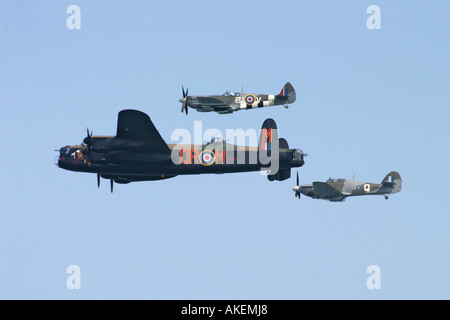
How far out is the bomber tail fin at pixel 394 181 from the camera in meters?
55.4

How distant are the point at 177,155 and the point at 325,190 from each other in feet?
39.1

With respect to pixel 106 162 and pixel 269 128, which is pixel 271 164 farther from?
pixel 106 162

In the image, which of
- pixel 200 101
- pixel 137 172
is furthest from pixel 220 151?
pixel 200 101

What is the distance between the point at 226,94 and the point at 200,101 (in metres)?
1.75

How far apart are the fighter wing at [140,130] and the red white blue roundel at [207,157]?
1.91 m

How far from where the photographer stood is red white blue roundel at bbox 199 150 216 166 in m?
47.3

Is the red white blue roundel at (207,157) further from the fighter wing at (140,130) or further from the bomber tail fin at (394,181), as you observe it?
the bomber tail fin at (394,181)

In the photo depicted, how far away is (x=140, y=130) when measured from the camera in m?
46.5

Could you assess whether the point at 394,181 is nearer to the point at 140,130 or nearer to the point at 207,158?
the point at 207,158

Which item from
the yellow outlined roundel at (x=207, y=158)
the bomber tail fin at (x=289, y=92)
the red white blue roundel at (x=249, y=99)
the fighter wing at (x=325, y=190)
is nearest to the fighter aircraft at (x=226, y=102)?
the red white blue roundel at (x=249, y=99)

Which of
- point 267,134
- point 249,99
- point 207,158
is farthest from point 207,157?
point 249,99

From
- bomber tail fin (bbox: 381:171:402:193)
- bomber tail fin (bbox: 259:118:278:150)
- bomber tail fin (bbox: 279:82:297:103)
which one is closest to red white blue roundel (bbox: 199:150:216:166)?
bomber tail fin (bbox: 259:118:278:150)

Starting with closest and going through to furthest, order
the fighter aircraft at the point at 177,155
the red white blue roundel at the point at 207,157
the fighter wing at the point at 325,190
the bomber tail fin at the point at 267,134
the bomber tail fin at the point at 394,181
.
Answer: the fighter aircraft at the point at 177,155
the red white blue roundel at the point at 207,157
the bomber tail fin at the point at 267,134
the fighter wing at the point at 325,190
the bomber tail fin at the point at 394,181
